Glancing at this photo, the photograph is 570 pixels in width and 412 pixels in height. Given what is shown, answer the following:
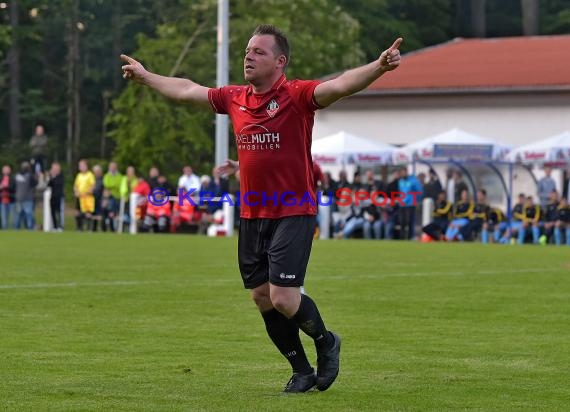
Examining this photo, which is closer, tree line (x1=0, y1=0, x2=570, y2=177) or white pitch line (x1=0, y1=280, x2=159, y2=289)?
white pitch line (x1=0, y1=280, x2=159, y2=289)

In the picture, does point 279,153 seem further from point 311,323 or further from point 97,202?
point 97,202

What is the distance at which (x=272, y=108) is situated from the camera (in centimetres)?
856

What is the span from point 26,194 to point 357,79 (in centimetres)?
3264

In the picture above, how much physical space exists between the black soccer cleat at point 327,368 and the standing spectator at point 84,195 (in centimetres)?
3101

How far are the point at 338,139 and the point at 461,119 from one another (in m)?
9.67

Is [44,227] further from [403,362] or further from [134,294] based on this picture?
[403,362]

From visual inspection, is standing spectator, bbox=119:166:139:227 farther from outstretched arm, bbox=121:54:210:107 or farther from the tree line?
outstretched arm, bbox=121:54:210:107

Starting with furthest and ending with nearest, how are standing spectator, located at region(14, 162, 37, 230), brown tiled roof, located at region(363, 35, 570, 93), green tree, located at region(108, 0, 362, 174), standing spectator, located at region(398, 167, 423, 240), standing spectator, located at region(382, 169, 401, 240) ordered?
green tree, located at region(108, 0, 362, 174), brown tiled roof, located at region(363, 35, 570, 93), standing spectator, located at region(14, 162, 37, 230), standing spectator, located at region(382, 169, 401, 240), standing spectator, located at region(398, 167, 423, 240)

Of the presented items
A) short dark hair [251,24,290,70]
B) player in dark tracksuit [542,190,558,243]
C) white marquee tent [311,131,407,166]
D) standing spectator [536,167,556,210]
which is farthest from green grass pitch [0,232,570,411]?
white marquee tent [311,131,407,166]

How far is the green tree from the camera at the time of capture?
58.4m

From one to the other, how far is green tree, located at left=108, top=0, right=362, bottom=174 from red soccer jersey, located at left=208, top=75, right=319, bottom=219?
49.0 meters

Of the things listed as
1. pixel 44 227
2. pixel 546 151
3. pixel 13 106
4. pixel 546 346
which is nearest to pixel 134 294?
pixel 546 346

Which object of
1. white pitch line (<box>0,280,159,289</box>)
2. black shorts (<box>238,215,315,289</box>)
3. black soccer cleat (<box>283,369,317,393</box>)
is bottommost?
white pitch line (<box>0,280,159,289</box>)

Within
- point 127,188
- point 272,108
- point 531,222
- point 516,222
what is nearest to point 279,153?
point 272,108
